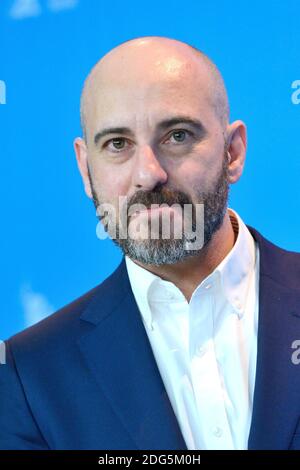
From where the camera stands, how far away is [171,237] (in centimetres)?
169

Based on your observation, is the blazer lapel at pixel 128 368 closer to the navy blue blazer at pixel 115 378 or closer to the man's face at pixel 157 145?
the navy blue blazer at pixel 115 378

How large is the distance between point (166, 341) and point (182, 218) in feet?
0.81

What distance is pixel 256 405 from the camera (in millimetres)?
1617

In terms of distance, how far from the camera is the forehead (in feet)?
5.48

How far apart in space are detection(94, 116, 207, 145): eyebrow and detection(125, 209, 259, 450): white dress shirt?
24 cm

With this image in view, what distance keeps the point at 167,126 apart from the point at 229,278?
0.32m

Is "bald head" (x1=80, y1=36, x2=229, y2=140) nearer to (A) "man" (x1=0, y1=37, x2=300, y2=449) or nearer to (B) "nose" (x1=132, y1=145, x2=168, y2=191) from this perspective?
(A) "man" (x1=0, y1=37, x2=300, y2=449)

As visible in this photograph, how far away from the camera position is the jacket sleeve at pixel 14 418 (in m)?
1.75

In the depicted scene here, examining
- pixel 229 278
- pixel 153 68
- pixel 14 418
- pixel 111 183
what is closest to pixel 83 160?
pixel 111 183
